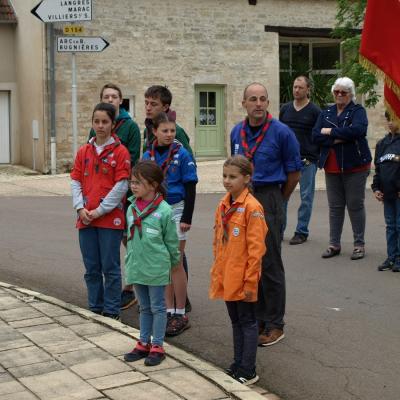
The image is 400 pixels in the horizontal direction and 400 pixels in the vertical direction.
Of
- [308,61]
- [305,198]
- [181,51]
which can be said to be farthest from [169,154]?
[308,61]

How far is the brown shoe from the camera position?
596cm

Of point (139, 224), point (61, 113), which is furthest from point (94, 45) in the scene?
point (139, 224)

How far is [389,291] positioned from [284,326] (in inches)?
67.1

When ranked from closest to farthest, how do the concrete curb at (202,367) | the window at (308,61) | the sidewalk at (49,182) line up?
the concrete curb at (202,367), the sidewalk at (49,182), the window at (308,61)

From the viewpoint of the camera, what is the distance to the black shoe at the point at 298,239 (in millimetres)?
10250

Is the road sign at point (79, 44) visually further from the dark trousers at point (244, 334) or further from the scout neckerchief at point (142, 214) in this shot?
the dark trousers at point (244, 334)


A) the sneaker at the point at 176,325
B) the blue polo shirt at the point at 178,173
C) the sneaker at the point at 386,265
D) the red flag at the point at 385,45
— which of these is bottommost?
the sneaker at the point at 176,325

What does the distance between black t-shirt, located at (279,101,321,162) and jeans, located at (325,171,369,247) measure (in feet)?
3.11

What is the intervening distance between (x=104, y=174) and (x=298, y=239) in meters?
4.41

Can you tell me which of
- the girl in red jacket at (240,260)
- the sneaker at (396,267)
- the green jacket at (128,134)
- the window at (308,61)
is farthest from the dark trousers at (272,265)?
the window at (308,61)

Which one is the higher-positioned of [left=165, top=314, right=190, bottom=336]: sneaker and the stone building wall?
the stone building wall

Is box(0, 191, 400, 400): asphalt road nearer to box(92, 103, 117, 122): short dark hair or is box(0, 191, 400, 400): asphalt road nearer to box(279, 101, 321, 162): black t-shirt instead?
box(279, 101, 321, 162): black t-shirt

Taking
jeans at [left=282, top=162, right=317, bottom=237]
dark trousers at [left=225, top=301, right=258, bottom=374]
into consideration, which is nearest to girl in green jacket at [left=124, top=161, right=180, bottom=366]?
dark trousers at [left=225, top=301, right=258, bottom=374]

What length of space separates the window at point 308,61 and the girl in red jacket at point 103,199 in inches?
751
